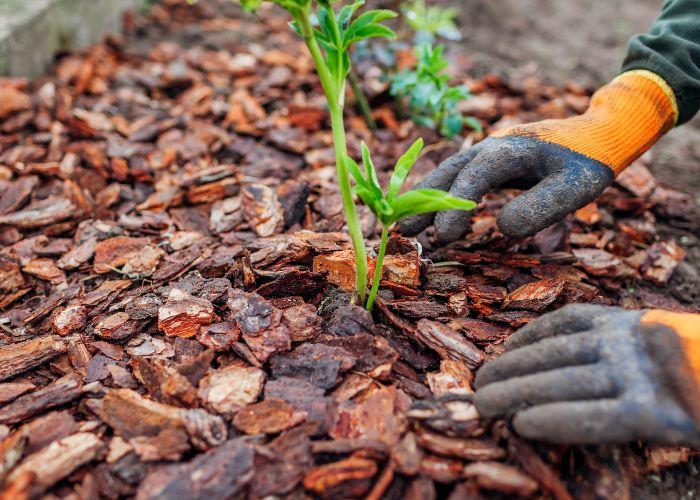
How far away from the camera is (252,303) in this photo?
169 centimetres

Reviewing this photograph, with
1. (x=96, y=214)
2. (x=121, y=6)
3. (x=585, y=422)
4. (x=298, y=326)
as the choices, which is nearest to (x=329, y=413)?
(x=298, y=326)

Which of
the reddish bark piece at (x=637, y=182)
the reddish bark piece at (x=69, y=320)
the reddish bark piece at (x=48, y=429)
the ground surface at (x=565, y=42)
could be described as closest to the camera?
the reddish bark piece at (x=48, y=429)

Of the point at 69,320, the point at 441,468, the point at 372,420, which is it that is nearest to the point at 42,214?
the point at 69,320

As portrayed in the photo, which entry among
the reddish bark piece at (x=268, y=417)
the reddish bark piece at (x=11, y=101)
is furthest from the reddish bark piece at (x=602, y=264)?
the reddish bark piece at (x=11, y=101)

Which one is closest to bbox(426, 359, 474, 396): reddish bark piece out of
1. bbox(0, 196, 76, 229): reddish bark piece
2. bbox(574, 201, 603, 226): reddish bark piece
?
bbox(574, 201, 603, 226): reddish bark piece

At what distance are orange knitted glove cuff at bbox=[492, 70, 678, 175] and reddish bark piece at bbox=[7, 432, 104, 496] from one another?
1663mm

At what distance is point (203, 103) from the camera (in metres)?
2.98

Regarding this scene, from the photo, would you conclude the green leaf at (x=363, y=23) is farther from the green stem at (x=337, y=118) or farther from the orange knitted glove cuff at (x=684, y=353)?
the orange knitted glove cuff at (x=684, y=353)

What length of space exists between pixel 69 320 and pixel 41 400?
0.34 m

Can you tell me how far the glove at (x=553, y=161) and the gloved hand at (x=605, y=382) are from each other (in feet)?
1.49

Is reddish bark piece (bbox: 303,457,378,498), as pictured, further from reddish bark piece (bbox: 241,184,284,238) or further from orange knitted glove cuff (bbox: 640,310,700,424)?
reddish bark piece (bbox: 241,184,284,238)

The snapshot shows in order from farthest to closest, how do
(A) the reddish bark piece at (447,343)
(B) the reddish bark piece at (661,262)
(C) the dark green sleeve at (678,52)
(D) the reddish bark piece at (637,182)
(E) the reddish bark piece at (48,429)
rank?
(D) the reddish bark piece at (637,182)
(B) the reddish bark piece at (661,262)
(C) the dark green sleeve at (678,52)
(A) the reddish bark piece at (447,343)
(E) the reddish bark piece at (48,429)

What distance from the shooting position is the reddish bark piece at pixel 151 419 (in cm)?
136

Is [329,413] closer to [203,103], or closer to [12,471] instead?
[12,471]
